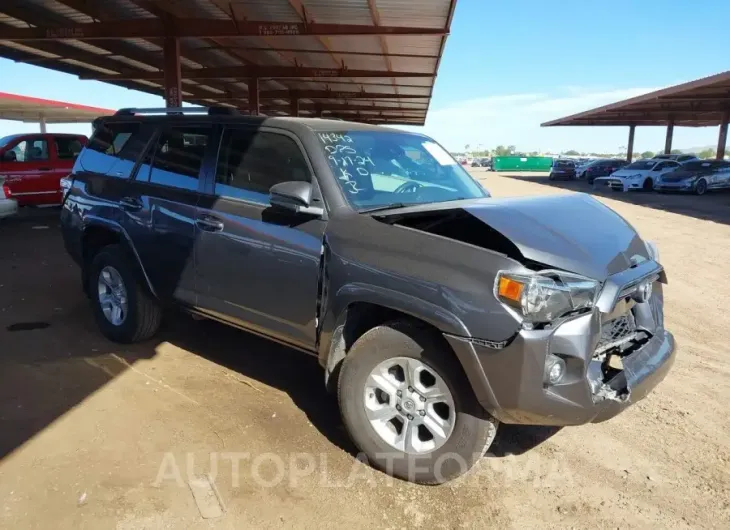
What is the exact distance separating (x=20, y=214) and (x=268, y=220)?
42.8 ft

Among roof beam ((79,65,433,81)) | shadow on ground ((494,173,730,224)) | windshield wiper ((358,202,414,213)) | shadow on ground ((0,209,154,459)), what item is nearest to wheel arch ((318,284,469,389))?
windshield wiper ((358,202,414,213))

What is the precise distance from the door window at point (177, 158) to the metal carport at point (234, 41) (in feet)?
22.2

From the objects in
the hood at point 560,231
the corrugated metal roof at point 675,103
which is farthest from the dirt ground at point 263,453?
the corrugated metal roof at point 675,103

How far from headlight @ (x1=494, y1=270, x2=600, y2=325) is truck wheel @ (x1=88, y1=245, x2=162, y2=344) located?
3188 millimetres

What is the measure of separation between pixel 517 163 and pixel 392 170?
6136cm

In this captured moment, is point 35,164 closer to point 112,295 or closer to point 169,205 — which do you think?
point 112,295

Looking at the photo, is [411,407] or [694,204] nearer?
[411,407]

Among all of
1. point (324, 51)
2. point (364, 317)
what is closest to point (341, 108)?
point (324, 51)

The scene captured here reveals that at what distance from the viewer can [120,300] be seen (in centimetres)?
490

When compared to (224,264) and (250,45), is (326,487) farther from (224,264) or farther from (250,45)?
(250,45)

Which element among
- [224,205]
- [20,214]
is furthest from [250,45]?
[224,205]

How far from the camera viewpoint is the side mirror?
3295 millimetres

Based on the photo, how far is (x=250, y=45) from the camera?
14.5 m

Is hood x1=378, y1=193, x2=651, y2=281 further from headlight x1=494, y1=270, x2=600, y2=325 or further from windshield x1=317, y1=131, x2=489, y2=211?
windshield x1=317, y1=131, x2=489, y2=211
